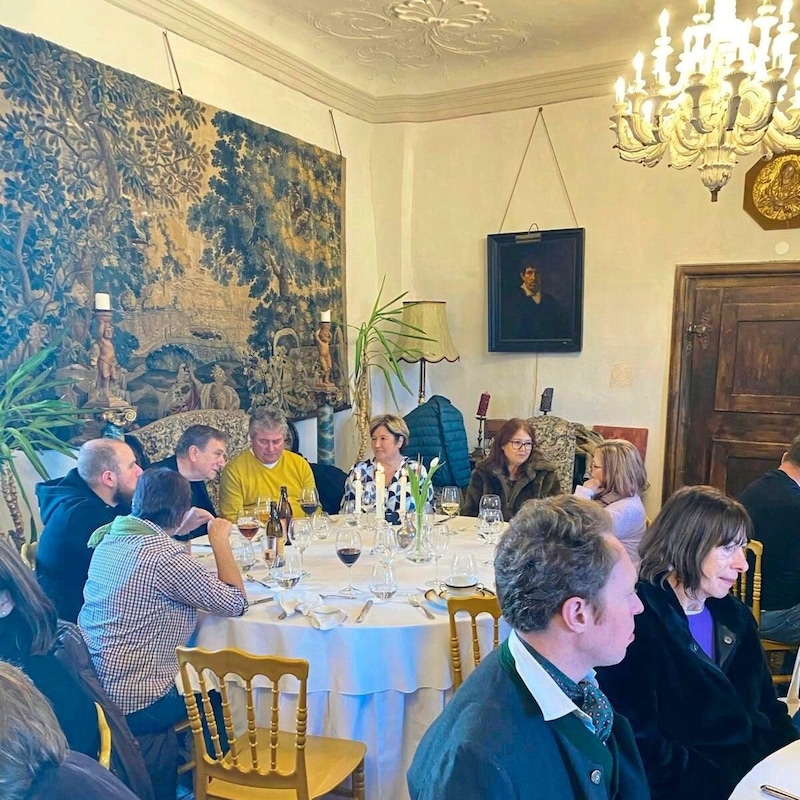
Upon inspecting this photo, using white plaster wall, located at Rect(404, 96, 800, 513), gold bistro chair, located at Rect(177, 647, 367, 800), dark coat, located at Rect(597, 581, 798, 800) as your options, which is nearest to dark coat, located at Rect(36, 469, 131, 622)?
gold bistro chair, located at Rect(177, 647, 367, 800)

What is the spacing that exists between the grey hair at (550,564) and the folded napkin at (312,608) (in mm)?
972

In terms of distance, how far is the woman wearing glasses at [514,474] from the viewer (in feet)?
12.3

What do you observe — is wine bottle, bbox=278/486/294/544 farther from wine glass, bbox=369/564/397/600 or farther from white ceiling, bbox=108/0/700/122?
white ceiling, bbox=108/0/700/122

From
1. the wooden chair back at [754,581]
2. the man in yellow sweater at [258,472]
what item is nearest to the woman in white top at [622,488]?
the wooden chair back at [754,581]

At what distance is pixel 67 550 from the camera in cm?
246

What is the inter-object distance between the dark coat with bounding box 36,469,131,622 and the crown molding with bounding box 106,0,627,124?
8.30 feet

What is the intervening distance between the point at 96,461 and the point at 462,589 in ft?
4.75

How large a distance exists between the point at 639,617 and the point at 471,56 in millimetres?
4284

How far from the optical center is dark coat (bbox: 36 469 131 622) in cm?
246

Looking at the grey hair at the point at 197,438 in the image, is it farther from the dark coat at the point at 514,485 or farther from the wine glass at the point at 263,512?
the dark coat at the point at 514,485

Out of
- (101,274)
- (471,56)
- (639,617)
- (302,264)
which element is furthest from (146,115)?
(639,617)

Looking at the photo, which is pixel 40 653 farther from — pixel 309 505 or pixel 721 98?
pixel 721 98

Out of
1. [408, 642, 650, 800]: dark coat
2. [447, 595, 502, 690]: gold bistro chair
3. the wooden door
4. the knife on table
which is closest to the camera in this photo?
[408, 642, 650, 800]: dark coat

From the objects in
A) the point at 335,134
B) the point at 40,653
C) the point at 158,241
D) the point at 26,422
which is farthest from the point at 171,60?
the point at 40,653
